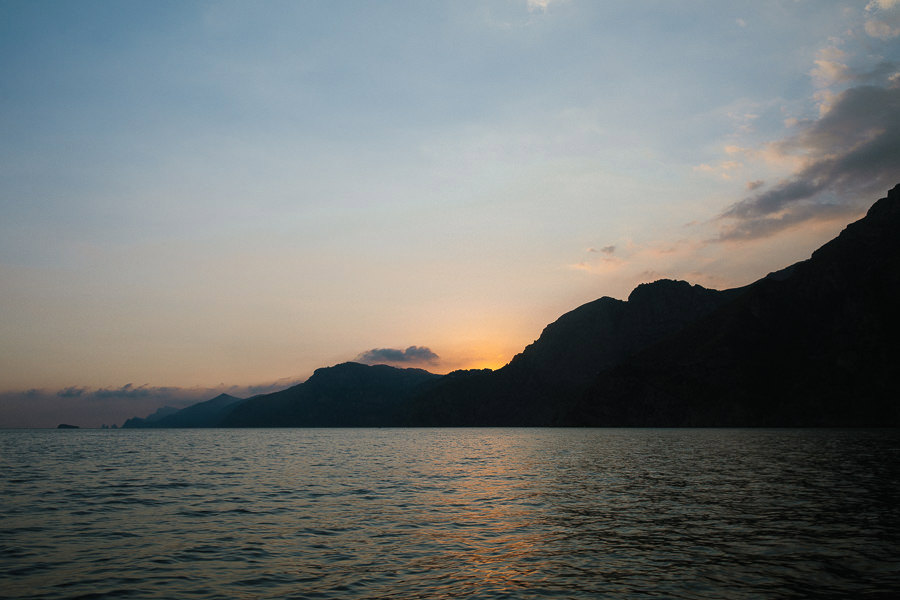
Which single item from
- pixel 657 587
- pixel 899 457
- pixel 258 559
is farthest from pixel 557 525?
pixel 899 457

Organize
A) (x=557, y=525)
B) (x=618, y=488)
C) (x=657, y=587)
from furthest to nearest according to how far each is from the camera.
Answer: (x=618, y=488) < (x=557, y=525) < (x=657, y=587)

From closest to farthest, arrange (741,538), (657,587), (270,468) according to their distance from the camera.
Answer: (657,587), (741,538), (270,468)

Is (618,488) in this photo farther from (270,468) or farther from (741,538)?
(270,468)

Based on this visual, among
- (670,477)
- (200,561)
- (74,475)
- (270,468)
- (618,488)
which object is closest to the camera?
(200,561)

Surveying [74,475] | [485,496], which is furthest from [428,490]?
[74,475]

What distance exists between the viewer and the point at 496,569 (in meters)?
19.8

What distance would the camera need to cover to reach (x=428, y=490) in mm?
43906

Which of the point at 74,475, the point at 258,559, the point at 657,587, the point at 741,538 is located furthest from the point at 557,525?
the point at 74,475

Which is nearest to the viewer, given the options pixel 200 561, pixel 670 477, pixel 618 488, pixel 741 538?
pixel 200 561

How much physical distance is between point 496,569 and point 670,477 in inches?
1453

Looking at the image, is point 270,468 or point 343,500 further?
point 270,468

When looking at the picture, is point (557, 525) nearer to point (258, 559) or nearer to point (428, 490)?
point (258, 559)

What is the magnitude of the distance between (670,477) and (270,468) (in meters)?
44.6

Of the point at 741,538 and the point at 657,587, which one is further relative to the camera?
the point at 741,538
